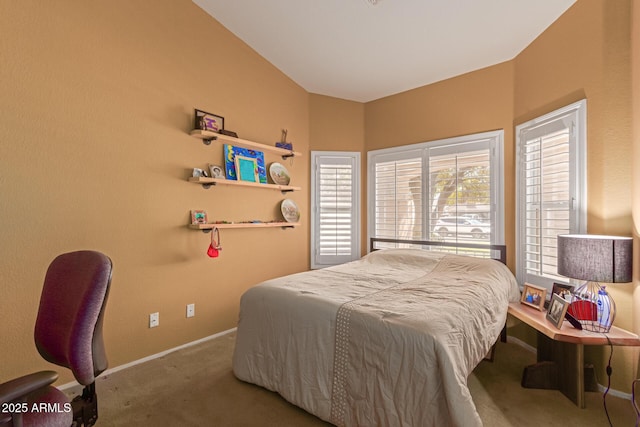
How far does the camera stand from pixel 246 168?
11.1ft

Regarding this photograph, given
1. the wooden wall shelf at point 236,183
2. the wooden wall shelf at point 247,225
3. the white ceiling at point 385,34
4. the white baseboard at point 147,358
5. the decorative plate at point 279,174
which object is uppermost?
the white ceiling at point 385,34

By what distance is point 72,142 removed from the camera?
224 centimetres

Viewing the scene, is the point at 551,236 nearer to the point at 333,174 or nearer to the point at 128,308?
the point at 333,174

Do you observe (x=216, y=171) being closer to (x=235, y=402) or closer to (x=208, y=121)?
(x=208, y=121)

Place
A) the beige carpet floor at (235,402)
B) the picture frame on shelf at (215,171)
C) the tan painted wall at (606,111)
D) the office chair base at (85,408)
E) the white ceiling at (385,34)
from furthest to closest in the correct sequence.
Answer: the picture frame on shelf at (215,171) → the white ceiling at (385,34) → the tan painted wall at (606,111) → the beige carpet floor at (235,402) → the office chair base at (85,408)

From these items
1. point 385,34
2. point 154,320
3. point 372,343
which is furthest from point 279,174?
point 372,343

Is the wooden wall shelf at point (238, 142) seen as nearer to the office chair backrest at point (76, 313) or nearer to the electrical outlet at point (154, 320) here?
the electrical outlet at point (154, 320)

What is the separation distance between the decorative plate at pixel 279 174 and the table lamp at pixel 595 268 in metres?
2.69

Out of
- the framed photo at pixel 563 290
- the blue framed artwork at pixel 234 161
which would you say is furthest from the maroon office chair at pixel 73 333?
the framed photo at pixel 563 290

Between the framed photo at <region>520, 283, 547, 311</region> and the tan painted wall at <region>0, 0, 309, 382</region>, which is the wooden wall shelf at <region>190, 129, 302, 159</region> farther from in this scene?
the framed photo at <region>520, 283, 547, 311</region>

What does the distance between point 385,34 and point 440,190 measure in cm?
172

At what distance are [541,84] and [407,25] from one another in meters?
1.29

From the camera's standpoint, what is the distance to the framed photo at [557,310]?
6.69 feet

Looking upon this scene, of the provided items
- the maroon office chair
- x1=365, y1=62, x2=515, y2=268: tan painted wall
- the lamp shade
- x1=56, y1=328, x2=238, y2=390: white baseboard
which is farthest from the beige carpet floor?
x1=365, y1=62, x2=515, y2=268: tan painted wall
